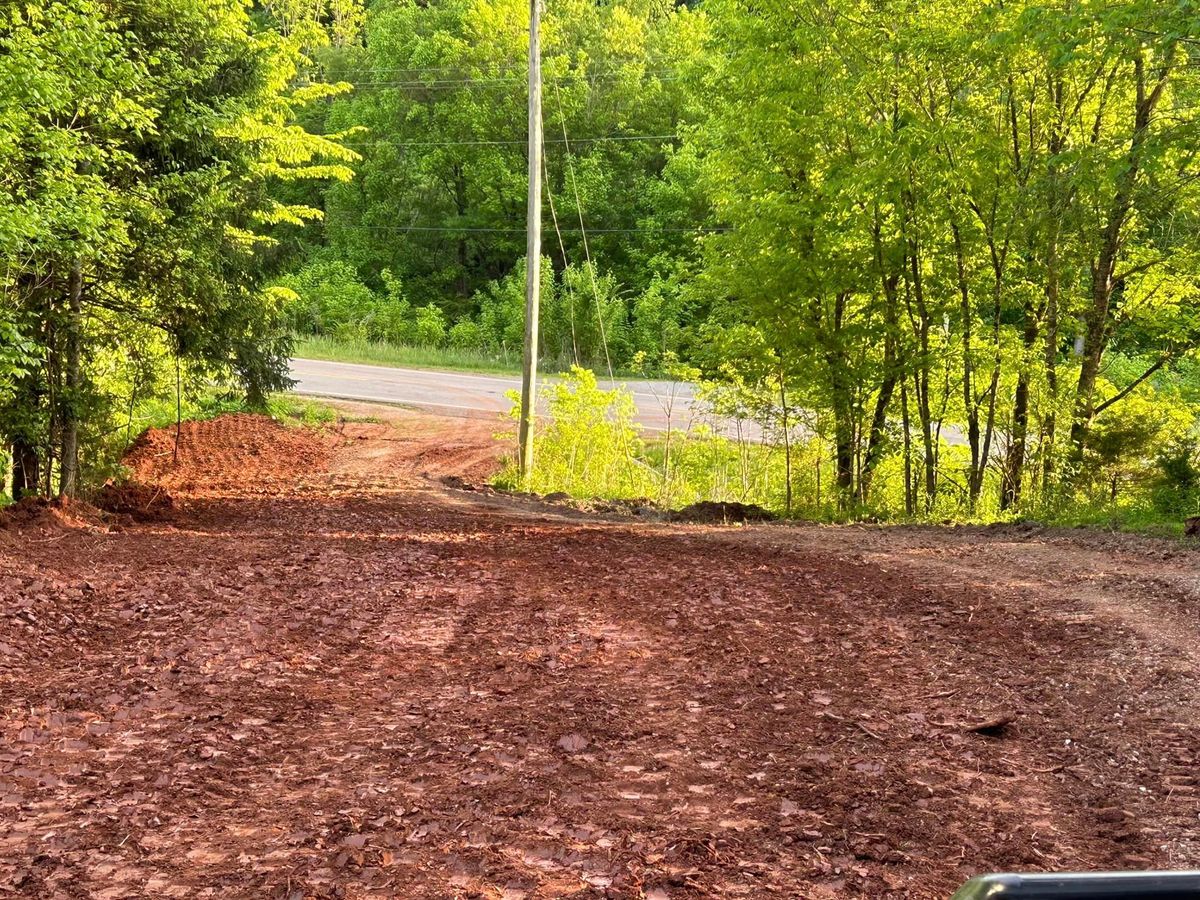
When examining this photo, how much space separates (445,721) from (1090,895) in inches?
164

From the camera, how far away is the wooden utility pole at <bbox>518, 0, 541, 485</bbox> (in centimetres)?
1457

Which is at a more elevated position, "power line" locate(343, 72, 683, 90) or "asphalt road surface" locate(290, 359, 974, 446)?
"power line" locate(343, 72, 683, 90)

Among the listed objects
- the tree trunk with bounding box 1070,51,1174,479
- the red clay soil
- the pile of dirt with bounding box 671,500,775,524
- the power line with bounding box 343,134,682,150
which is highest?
the power line with bounding box 343,134,682,150

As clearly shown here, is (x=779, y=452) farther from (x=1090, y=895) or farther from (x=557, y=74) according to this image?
(x=557, y=74)

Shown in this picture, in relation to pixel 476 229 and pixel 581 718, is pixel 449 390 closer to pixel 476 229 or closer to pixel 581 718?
pixel 476 229

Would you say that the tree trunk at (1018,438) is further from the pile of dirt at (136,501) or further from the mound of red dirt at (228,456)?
the pile of dirt at (136,501)

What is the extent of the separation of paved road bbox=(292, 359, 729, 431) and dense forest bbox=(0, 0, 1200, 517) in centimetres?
539

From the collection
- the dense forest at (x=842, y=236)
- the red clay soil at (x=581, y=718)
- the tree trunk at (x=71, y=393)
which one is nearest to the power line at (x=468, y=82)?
the dense forest at (x=842, y=236)

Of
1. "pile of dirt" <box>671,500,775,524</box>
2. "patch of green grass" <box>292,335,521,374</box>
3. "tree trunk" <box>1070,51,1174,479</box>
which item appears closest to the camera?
"tree trunk" <box>1070,51,1174,479</box>

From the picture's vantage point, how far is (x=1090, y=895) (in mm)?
953

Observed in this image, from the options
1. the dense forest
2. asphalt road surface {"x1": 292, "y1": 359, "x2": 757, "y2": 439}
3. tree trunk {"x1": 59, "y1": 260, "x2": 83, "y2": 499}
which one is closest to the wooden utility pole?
the dense forest

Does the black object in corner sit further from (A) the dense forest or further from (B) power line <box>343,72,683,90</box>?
(B) power line <box>343,72,683,90</box>

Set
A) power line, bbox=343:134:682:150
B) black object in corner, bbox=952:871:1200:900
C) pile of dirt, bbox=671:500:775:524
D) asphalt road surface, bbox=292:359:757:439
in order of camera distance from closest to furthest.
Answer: black object in corner, bbox=952:871:1200:900 → pile of dirt, bbox=671:500:775:524 → asphalt road surface, bbox=292:359:757:439 → power line, bbox=343:134:682:150

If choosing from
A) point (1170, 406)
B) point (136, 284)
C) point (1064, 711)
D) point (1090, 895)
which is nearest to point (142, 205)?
point (136, 284)
